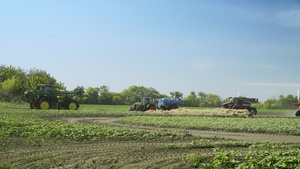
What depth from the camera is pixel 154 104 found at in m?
30.9

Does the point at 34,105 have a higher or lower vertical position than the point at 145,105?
lower

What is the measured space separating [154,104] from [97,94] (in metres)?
21.2

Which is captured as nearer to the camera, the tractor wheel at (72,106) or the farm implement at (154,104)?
the tractor wheel at (72,106)

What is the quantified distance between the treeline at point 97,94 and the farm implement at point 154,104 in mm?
9705

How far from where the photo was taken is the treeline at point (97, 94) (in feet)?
144

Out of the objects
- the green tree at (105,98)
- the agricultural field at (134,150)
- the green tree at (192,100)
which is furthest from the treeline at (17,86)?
the agricultural field at (134,150)

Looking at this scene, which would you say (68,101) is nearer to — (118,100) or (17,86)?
(17,86)

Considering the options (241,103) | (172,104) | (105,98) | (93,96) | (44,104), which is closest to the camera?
(44,104)

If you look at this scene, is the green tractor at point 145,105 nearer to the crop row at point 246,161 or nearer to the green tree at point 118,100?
the green tree at point 118,100

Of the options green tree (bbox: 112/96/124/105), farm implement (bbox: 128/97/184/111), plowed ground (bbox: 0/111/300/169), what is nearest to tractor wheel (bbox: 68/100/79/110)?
farm implement (bbox: 128/97/184/111)

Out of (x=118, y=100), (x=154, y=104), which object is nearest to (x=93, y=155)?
(x=154, y=104)

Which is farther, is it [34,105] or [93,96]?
[93,96]

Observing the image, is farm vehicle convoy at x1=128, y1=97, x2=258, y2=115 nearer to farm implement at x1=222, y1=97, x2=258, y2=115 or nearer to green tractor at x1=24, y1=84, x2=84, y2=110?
farm implement at x1=222, y1=97, x2=258, y2=115

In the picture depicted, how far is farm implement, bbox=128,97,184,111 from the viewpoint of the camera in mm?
30688
